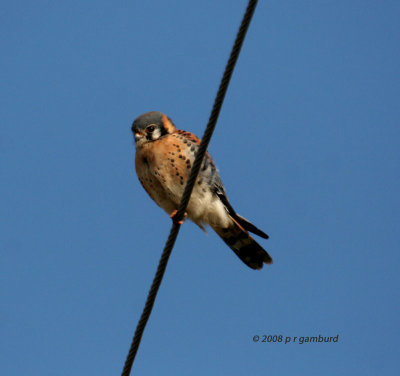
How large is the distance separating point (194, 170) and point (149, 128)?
6.48 ft

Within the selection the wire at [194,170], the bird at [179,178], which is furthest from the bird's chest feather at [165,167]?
the wire at [194,170]

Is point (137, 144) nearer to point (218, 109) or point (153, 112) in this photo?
point (153, 112)

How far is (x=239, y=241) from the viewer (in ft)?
16.3

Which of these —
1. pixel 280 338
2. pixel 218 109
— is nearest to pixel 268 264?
pixel 280 338

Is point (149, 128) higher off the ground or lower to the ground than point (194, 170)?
higher

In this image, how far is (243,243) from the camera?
16.3ft

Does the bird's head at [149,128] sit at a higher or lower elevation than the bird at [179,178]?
higher

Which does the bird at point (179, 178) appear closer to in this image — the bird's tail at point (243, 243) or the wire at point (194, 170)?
the bird's tail at point (243, 243)

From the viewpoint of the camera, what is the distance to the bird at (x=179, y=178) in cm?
445

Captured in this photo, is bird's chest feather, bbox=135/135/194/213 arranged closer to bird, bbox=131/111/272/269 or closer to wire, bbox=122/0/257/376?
bird, bbox=131/111/272/269

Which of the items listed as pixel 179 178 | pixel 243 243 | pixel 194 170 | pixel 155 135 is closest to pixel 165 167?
pixel 179 178

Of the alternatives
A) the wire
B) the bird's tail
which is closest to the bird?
the bird's tail

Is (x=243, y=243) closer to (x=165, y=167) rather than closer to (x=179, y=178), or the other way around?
(x=179, y=178)

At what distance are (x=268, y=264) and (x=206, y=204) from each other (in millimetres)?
838
